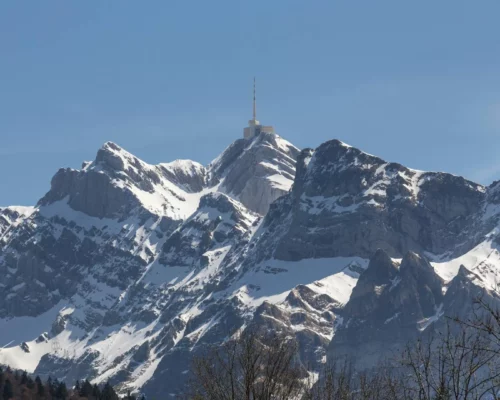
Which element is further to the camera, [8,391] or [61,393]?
[61,393]

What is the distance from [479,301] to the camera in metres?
60.7

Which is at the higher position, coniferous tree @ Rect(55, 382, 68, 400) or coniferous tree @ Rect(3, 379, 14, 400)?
coniferous tree @ Rect(55, 382, 68, 400)

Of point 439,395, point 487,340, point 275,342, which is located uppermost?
point 275,342

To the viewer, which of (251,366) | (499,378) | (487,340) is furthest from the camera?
(251,366)

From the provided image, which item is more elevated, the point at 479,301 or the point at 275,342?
the point at 275,342

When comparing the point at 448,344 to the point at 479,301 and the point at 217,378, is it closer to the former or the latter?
the point at 479,301

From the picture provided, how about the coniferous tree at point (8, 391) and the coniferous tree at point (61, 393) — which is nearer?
the coniferous tree at point (8, 391)

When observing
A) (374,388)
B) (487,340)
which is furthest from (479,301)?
(374,388)

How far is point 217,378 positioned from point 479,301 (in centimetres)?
3244

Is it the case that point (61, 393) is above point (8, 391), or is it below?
above

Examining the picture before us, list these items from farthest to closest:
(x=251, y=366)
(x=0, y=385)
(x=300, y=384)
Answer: (x=0, y=385) → (x=300, y=384) → (x=251, y=366)

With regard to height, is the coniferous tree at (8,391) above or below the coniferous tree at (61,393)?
below

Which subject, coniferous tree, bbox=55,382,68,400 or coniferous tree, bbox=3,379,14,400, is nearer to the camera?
coniferous tree, bbox=3,379,14,400

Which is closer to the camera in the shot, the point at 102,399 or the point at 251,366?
the point at 251,366
